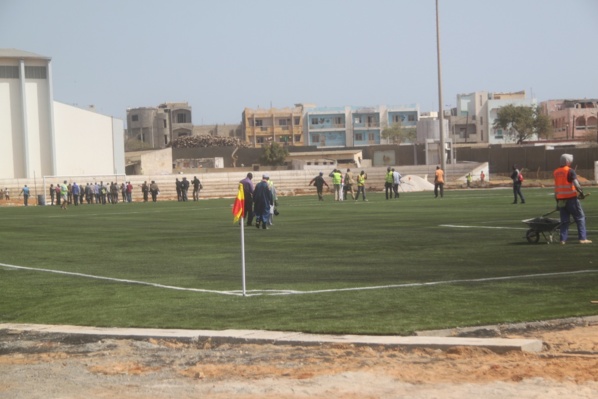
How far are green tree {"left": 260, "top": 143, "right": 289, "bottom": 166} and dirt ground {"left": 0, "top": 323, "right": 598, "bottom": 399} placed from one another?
104783 millimetres

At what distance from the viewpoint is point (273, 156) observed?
115 m

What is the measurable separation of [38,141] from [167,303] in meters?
76.5

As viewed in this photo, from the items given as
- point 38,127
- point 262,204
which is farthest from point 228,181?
point 262,204

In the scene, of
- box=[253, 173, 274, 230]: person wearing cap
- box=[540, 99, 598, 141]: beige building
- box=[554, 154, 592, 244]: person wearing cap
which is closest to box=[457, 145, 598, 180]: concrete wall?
box=[540, 99, 598, 141]: beige building

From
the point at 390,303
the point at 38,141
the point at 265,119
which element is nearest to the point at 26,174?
the point at 38,141

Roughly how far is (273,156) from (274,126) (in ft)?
114

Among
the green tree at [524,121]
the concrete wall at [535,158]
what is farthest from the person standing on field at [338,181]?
the green tree at [524,121]

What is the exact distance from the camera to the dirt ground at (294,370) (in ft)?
24.7

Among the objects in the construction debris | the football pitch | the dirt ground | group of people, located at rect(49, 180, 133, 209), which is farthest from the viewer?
the construction debris

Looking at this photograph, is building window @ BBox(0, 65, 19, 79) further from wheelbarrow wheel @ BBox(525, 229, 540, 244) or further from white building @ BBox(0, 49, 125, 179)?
wheelbarrow wheel @ BBox(525, 229, 540, 244)

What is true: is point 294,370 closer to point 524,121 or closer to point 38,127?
point 38,127

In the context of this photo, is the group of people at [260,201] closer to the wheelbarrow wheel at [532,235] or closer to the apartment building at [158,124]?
the wheelbarrow wheel at [532,235]

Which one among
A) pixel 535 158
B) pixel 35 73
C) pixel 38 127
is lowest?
pixel 535 158

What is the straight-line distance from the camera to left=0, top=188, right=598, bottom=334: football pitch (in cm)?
1141
